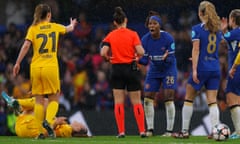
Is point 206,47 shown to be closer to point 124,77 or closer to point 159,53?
point 159,53

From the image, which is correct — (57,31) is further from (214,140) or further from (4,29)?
(4,29)

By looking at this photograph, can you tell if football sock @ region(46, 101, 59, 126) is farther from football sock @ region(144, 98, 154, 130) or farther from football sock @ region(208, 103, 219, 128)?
football sock @ region(208, 103, 219, 128)

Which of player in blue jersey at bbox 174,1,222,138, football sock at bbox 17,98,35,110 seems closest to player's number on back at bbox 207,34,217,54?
player in blue jersey at bbox 174,1,222,138

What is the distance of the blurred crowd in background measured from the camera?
2030 centimetres

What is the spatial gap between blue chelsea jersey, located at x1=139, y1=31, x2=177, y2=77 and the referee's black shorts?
0.64 meters

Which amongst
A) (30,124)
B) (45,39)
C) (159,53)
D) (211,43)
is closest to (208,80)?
(211,43)

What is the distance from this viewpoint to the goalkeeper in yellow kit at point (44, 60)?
15.2 m

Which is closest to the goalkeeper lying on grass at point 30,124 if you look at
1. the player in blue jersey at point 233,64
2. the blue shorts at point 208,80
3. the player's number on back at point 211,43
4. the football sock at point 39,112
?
the football sock at point 39,112

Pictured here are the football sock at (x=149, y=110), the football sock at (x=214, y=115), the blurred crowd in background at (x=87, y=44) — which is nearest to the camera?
the football sock at (x=214, y=115)

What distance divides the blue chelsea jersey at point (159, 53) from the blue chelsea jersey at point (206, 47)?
49.1 inches

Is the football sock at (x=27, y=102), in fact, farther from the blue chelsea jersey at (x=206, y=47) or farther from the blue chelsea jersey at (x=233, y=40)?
the blue chelsea jersey at (x=233, y=40)

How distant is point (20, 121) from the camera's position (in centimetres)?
1653

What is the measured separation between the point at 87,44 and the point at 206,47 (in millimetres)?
7882

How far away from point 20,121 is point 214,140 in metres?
3.63
